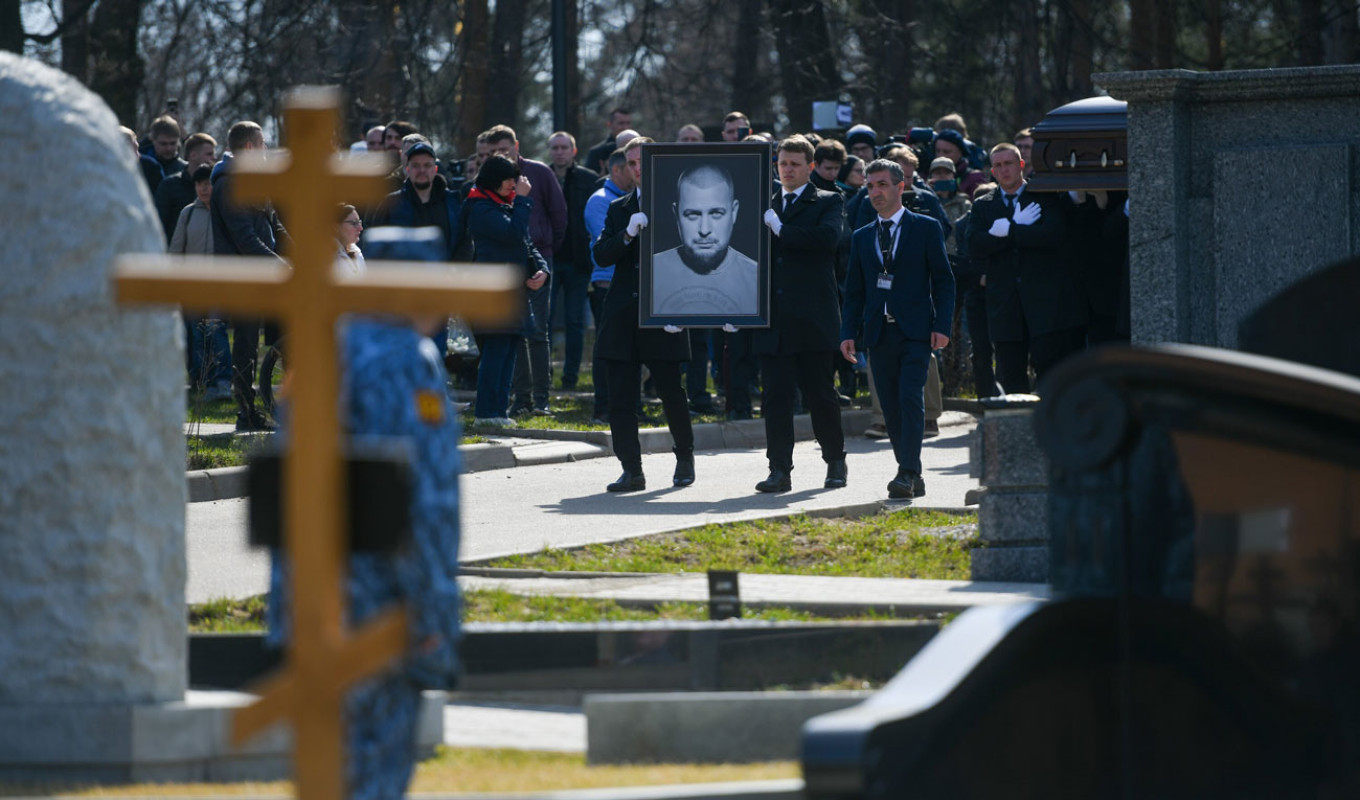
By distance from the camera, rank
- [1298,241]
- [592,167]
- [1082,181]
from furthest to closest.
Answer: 1. [592,167]
2. [1082,181]
3. [1298,241]

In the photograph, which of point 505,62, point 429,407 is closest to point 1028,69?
point 505,62

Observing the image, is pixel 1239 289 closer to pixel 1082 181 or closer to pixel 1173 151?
pixel 1173 151

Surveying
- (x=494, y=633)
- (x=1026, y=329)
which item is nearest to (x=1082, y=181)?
(x=1026, y=329)

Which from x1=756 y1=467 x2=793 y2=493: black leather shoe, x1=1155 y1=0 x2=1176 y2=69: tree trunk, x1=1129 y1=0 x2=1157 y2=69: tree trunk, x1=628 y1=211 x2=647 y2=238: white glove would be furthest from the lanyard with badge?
x1=1129 y1=0 x2=1157 y2=69: tree trunk

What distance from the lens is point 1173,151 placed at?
991cm

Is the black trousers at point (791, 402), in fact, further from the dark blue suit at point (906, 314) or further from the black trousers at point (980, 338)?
the black trousers at point (980, 338)

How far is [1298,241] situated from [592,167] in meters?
10.8

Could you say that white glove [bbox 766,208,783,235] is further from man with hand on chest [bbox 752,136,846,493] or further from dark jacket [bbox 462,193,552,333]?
dark jacket [bbox 462,193,552,333]

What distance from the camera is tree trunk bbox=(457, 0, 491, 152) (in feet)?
89.9

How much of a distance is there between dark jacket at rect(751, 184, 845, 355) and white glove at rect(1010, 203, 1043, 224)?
1.15m

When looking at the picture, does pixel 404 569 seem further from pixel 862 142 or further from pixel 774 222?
pixel 862 142

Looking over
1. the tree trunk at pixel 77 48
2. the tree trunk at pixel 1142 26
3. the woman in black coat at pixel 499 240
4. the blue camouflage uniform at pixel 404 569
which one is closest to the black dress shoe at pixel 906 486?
the woman in black coat at pixel 499 240

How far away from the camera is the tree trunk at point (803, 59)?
2772 centimetres

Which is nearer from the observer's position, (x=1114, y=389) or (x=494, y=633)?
(x=1114, y=389)
